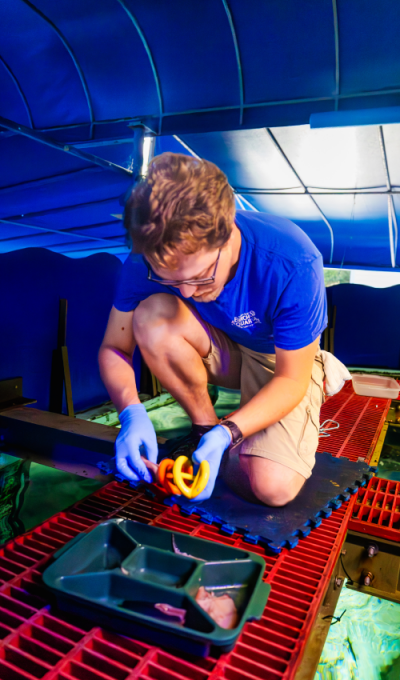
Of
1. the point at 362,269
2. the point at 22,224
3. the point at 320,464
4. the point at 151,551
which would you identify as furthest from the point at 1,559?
the point at 362,269

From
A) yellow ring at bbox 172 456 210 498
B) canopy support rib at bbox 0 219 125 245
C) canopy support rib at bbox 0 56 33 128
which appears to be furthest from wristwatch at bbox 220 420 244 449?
canopy support rib at bbox 0 56 33 128

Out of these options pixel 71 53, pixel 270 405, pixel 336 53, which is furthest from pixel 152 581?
pixel 71 53

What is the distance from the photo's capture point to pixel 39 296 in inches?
104

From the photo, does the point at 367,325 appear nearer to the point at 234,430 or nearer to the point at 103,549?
the point at 234,430

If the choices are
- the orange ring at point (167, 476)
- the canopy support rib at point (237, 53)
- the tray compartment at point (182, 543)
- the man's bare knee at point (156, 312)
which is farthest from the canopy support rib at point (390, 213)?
the tray compartment at point (182, 543)

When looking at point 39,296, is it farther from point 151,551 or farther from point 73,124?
point 151,551

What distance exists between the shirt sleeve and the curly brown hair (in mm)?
323

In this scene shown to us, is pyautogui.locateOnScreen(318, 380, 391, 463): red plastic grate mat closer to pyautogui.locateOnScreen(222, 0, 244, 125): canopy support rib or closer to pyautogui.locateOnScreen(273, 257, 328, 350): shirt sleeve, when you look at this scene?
pyautogui.locateOnScreen(273, 257, 328, 350): shirt sleeve

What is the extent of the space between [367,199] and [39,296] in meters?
3.07

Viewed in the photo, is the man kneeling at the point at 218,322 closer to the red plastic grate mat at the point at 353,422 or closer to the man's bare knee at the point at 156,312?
the man's bare knee at the point at 156,312

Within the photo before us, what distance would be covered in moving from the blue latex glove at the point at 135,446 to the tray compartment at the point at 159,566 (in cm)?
24

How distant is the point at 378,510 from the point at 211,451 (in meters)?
0.77

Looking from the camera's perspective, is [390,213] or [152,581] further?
[390,213]

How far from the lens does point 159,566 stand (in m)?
0.94
